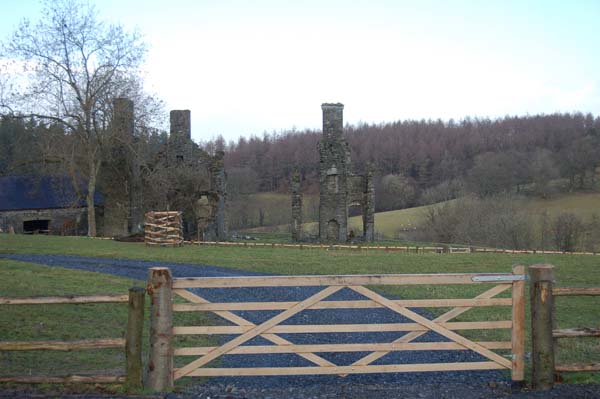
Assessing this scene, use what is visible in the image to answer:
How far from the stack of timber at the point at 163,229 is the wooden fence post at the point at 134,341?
62.7 feet

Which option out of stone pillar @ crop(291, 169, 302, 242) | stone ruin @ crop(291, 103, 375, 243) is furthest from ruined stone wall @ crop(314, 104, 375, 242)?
stone pillar @ crop(291, 169, 302, 242)

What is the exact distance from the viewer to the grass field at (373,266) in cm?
1041

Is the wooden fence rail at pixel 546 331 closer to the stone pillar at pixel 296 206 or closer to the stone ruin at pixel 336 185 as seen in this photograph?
the stone ruin at pixel 336 185

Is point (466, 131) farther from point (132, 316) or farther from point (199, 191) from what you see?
point (132, 316)

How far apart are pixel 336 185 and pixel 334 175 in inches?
28.0

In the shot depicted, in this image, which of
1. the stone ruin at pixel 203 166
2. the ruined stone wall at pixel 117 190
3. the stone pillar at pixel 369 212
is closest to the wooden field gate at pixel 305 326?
the ruined stone wall at pixel 117 190

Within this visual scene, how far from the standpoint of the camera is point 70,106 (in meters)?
32.0

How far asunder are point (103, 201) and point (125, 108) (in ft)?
39.2

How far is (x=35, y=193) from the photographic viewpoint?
135 feet

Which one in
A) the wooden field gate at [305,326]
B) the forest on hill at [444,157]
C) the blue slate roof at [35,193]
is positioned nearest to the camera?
the wooden field gate at [305,326]

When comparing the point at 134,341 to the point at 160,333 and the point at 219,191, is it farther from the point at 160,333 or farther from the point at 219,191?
the point at 219,191

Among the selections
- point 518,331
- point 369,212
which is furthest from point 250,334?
point 369,212

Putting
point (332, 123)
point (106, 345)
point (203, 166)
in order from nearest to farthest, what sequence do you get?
point (106, 345) < point (203, 166) < point (332, 123)

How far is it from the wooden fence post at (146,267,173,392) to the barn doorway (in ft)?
Answer: 128
